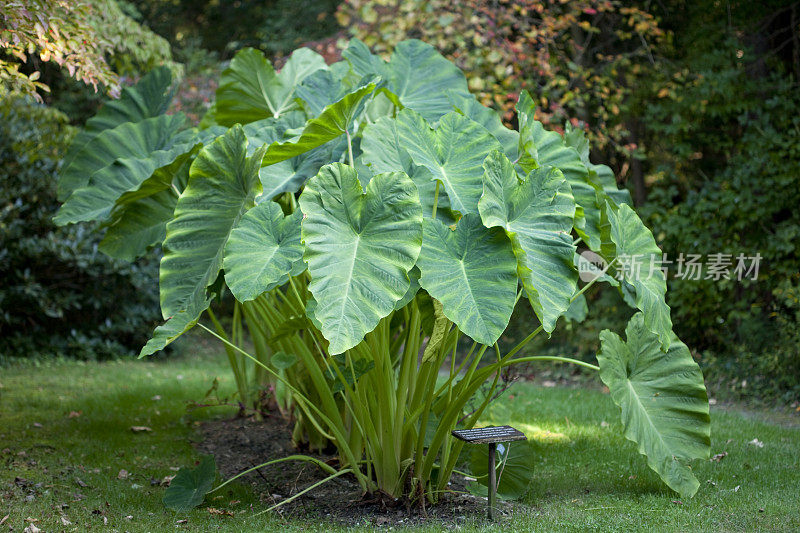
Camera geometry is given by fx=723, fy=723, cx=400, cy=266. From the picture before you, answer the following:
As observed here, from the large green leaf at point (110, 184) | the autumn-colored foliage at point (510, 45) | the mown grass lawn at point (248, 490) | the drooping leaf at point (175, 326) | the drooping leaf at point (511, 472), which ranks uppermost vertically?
the autumn-colored foliage at point (510, 45)

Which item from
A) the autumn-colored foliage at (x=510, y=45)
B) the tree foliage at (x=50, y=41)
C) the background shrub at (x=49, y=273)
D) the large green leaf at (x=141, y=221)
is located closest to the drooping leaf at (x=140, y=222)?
the large green leaf at (x=141, y=221)

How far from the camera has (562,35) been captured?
7.80m

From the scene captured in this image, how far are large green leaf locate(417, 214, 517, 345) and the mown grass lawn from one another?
2.81 feet

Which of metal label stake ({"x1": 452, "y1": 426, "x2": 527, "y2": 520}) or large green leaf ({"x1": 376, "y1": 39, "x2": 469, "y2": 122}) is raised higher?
large green leaf ({"x1": 376, "y1": 39, "x2": 469, "y2": 122})

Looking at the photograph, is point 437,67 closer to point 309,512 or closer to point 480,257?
point 480,257

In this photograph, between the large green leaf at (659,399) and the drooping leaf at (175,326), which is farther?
the large green leaf at (659,399)

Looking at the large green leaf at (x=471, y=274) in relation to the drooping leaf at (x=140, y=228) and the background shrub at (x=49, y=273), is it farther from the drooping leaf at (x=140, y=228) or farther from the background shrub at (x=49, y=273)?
the background shrub at (x=49, y=273)

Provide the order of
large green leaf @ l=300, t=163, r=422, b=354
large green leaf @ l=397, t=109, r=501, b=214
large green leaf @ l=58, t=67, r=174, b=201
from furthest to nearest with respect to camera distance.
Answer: large green leaf @ l=58, t=67, r=174, b=201 → large green leaf @ l=397, t=109, r=501, b=214 → large green leaf @ l=300, t=163, r=422, b=354

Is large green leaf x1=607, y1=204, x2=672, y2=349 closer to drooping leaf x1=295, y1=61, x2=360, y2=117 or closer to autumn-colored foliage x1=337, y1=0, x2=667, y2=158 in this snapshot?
drooping leaf x1=295, y1=61, x2=360, y2=117

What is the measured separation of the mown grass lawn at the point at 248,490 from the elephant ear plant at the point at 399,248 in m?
0.30

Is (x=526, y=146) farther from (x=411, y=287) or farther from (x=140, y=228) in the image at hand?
(x=140, y=228)

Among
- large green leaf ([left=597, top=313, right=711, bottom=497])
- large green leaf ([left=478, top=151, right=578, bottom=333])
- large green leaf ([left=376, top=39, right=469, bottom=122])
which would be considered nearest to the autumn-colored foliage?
large green leaf ([left=376, top=39, right=469, bottom=122])

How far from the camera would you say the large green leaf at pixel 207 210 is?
279 cm

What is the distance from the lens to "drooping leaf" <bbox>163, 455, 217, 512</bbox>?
2.97 metres
